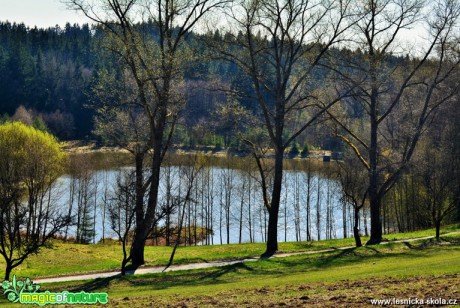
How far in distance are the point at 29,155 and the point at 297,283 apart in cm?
3136

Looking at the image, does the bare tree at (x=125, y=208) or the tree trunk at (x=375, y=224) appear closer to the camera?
the bare tree at (x=125, y=208)

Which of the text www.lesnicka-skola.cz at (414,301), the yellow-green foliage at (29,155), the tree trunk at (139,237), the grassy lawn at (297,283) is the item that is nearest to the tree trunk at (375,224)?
the grassy lawn at (297,283)

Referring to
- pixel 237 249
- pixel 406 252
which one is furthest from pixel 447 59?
pixel 237 249

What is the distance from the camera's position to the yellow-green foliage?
37.5 meters

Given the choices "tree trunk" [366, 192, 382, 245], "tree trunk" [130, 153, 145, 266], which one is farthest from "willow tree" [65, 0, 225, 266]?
"tree trunk" [366, 192, 382, 245]

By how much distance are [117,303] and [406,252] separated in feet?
47.8

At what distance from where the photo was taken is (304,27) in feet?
76.7

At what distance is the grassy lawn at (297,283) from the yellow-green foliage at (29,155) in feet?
70.9

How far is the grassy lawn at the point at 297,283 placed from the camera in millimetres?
10461

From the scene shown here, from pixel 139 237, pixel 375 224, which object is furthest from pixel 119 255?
pixel 375 224

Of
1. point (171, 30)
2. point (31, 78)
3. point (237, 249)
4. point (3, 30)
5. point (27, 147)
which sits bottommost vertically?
point (237, 249)

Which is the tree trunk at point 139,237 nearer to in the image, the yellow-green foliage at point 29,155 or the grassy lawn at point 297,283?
the grassy lawn at point 297,283

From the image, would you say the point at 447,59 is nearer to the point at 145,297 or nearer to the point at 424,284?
the point at 424,284

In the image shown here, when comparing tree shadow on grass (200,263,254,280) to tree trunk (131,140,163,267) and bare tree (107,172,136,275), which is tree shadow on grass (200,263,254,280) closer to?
bare tree (107,172,136,275)
